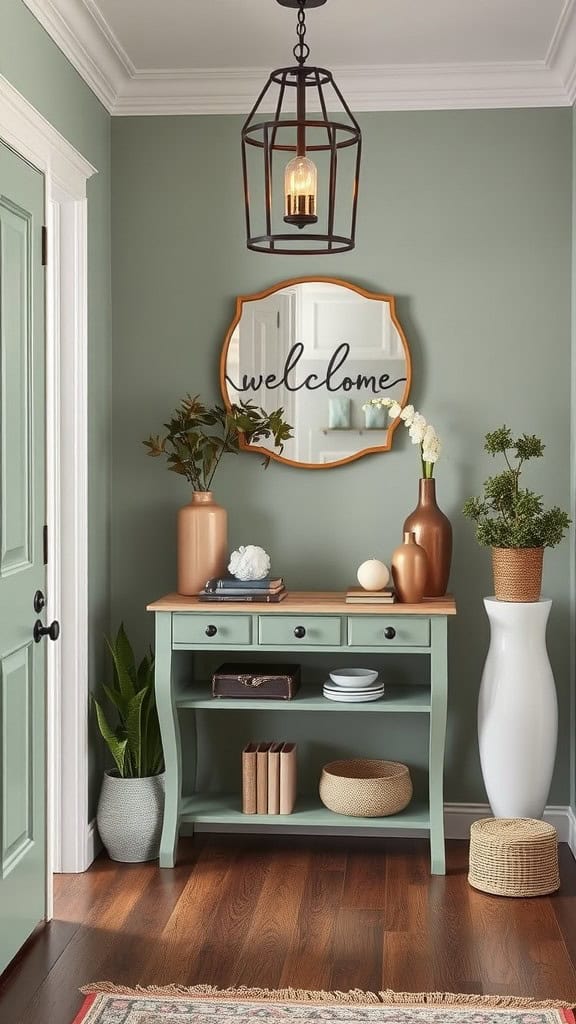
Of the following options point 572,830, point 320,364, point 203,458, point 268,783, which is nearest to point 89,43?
point 320,364

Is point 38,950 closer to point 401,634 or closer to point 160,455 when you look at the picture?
point 401,634

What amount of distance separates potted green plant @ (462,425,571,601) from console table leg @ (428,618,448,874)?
0.29 metres

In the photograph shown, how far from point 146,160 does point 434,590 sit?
192 cm

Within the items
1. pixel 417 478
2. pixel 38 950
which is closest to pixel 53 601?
pixel 38 950

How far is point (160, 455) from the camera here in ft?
13.6

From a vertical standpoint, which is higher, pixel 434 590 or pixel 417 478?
pixel 417 478

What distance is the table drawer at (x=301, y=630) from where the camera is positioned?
3643 mm

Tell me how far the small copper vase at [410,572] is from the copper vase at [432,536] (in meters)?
0.15

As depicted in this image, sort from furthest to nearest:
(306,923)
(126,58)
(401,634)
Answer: (126,58) < (401,634) < (306,923)

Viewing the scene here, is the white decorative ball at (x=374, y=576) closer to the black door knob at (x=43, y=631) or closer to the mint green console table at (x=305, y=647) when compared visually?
the mint green console table at (x=305, y=647)

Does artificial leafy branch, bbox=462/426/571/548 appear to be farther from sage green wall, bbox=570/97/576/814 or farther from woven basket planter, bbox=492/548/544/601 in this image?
sage green wall, bbox=570/97/576/814

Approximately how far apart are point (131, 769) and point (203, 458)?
3.74ft

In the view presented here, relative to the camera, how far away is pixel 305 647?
12.0 ft

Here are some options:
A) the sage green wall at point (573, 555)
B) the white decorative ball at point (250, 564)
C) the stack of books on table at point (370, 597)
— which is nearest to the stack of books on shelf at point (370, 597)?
the stack of books on table at point (370, 597)
